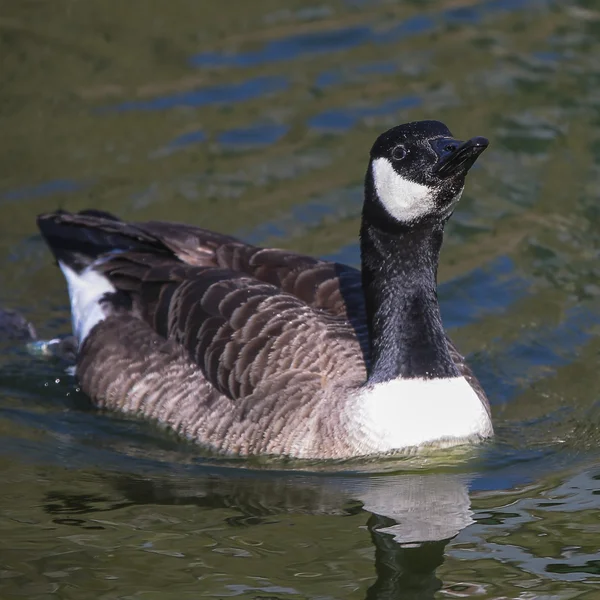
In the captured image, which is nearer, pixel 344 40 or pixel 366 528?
pixel 366 528

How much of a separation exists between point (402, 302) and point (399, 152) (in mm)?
1151

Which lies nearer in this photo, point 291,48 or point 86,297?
point 86,297

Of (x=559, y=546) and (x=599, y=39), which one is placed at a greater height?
(x=599, y=39)

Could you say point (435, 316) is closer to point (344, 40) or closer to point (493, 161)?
point (493, 161)

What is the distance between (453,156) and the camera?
851 centimetres

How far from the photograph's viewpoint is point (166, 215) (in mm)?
13781

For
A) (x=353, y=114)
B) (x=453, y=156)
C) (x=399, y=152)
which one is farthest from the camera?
(x=353, y=114)

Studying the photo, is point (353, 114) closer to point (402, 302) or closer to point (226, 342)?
point (226, 342)

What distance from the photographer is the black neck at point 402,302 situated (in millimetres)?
9242

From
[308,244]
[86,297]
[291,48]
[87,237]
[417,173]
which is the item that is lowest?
[86,297]

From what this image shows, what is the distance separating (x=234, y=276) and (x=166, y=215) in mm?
3764

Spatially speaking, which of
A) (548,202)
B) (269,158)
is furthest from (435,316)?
(269,158)

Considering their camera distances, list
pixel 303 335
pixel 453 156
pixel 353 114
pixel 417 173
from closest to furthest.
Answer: pixel 453 156
pixel 417 173
pixel 303 335
pixel 353 114

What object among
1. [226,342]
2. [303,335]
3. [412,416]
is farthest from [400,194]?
[226,342]
